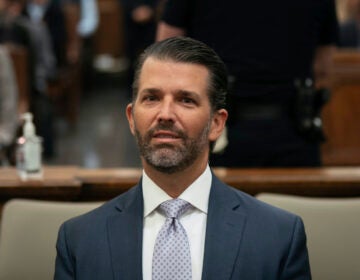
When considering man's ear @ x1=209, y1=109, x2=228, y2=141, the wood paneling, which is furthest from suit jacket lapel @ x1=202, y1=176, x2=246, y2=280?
the wood paneling

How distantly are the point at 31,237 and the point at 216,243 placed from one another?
890 mm

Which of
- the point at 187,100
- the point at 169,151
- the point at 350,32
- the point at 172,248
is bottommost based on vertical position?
the point at 350,32

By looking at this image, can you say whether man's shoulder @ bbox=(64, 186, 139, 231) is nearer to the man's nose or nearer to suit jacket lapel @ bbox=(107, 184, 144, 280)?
suit jacket lapel @ bbox=(107, 184, 144, 280)

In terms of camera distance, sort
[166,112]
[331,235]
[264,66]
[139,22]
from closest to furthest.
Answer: [166,112], [331,235], [264,66], [139,22]

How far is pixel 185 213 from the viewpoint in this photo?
213 centimetres

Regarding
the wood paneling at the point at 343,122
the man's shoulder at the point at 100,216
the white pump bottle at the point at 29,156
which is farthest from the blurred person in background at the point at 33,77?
the man's shoulder at the point at 100,216

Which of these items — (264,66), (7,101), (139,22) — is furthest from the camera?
(139,22)

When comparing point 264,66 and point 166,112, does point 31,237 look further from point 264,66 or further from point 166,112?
point 264,66

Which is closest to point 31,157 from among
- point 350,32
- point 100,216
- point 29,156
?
point 29,156

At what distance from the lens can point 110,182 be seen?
10.3ft

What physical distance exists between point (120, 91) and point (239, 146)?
9.33 meters

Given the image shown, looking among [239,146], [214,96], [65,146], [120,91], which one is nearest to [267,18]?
[239,146]

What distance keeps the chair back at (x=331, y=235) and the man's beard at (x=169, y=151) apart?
0.77 m

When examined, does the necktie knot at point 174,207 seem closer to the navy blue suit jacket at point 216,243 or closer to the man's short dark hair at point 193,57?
the navy blue suit jacket at point 216,243
